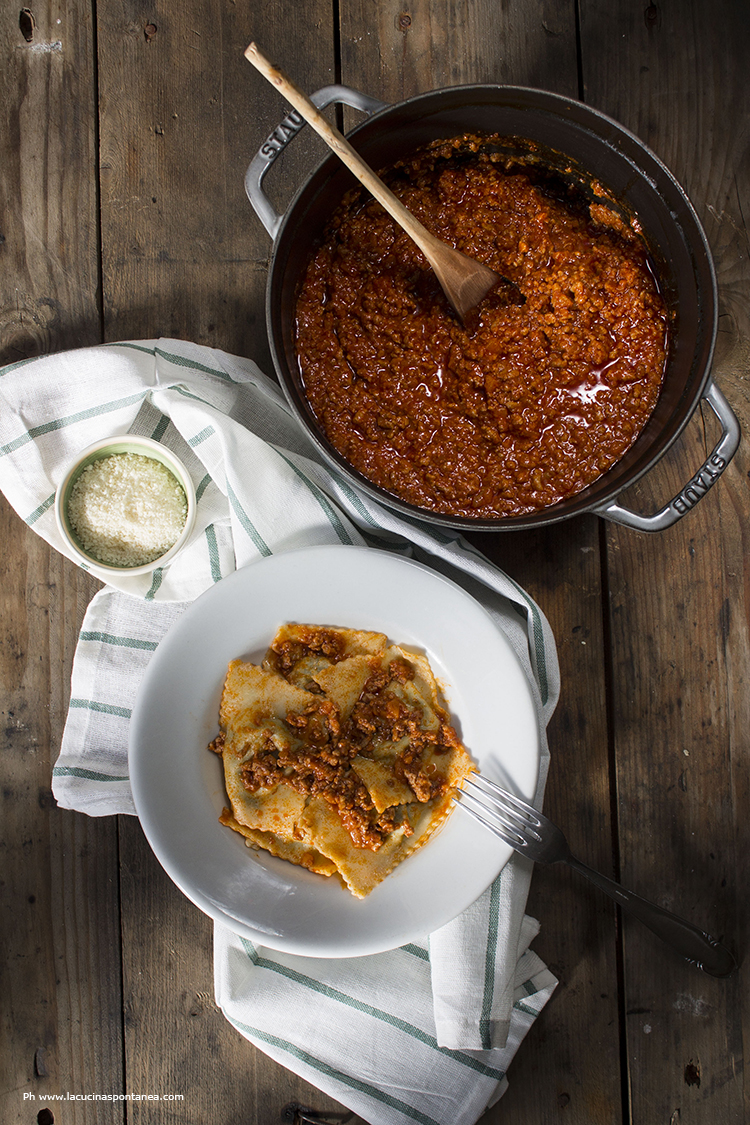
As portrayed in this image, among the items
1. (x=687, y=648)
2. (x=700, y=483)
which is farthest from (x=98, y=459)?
(x=687, y=648)

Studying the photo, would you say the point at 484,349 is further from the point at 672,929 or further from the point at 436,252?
the point at 672,929

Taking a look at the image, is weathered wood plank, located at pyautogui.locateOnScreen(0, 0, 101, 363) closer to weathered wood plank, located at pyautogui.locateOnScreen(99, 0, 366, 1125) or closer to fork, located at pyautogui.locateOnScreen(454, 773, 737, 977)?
weathered wood plank, located at pyautogui.locateOnScreen(99, 0, 366, 1125)

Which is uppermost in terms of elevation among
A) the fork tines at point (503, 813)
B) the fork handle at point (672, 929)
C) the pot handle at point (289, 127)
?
the pot handle at point (289, 127)

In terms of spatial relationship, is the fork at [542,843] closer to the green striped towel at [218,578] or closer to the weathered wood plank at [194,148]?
the green striped towel at [218,578]

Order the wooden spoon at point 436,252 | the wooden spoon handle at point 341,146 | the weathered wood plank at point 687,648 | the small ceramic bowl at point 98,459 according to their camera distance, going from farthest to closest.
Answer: the weathered wood plank at point 687,648 → the small ceramic bowl at point 98,459 → the wooden spoon at point 436,252 → the wooden spoon handle at point 341,146

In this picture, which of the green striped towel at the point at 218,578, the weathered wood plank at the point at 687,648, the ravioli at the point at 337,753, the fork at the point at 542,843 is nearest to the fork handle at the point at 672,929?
the fork at the point at 542,843
